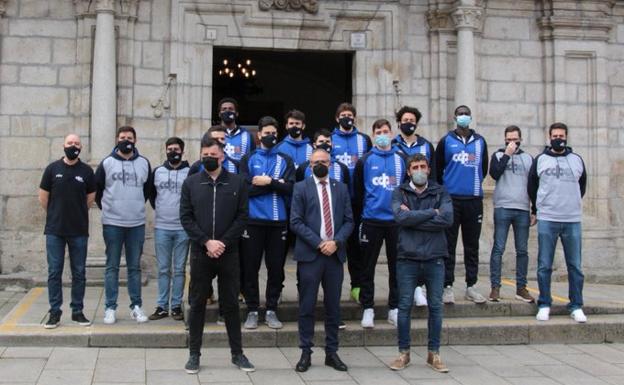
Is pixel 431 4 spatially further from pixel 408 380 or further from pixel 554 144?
pixel 408 380

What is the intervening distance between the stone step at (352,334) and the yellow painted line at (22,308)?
9 cm

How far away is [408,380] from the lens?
5.72 metres

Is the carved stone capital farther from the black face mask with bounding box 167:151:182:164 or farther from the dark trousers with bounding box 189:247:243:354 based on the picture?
the dark trousers with bounding box 189:247:243:354

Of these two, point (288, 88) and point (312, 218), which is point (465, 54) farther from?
point (288, 88)

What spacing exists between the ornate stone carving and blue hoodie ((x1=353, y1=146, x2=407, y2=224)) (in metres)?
4.31

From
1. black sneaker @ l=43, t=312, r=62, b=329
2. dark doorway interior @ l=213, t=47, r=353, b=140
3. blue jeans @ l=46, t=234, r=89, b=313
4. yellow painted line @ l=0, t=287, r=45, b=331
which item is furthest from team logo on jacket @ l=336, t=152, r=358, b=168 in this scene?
dark doorway interior @ l=213, t=47, r=353, b=140

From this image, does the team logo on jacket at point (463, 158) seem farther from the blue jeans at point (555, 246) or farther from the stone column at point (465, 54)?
the stone column at point (465, 54)

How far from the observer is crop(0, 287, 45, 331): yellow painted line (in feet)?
22.1

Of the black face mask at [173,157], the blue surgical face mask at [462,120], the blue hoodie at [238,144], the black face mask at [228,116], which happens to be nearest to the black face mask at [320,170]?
the blue hoodie at [238,144]

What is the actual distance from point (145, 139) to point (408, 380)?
5775 mm

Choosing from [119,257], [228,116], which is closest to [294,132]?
[228,116]

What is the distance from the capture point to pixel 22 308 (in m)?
7.61

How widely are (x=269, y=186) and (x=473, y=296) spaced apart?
108 inches

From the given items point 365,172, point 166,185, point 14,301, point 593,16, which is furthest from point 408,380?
point 593,16
